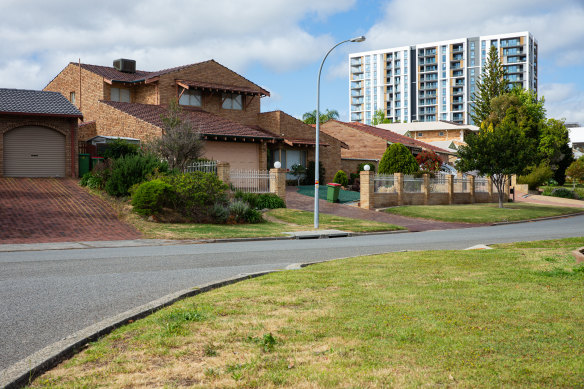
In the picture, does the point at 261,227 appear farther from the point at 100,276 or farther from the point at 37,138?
the point at 37,138

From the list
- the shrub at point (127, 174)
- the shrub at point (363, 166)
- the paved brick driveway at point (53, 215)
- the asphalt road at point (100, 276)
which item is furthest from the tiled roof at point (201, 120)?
the asphalt road at point (100, 276)

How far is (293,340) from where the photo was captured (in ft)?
16.3

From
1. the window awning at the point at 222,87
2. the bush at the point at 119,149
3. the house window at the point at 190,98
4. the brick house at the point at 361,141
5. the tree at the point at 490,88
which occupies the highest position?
the tree at the point at 490,88

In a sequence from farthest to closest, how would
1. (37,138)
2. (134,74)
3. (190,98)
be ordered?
(134,74)
(190,98)
(37,138)

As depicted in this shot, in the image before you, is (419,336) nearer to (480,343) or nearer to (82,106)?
(480,343)

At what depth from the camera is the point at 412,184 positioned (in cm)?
3459

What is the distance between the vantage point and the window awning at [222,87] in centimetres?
3772

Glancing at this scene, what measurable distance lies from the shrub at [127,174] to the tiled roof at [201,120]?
8143 millimetres

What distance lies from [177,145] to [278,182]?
548 cm

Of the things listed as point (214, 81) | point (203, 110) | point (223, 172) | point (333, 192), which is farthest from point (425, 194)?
point (214, 81)

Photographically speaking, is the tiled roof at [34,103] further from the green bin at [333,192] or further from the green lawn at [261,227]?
the green bin at [333,192]

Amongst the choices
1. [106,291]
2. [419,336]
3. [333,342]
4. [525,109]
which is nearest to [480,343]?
[419,336]

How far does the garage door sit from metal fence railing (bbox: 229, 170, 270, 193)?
1001cm

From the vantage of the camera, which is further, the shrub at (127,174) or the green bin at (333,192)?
the green bin at (333,192)
